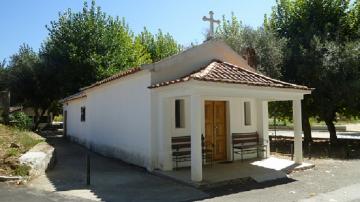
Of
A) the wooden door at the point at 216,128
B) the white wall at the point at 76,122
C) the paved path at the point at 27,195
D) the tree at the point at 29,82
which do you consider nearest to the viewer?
the paved path at the point at 27,195

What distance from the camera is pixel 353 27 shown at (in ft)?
71.3

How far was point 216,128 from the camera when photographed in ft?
45.9

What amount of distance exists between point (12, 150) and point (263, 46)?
44.7 feet

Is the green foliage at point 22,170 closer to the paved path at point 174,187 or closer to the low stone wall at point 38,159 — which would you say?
the low stone wall at point 38,159

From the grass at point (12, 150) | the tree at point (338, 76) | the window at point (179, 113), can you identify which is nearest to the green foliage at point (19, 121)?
the grass at point (12, 150)

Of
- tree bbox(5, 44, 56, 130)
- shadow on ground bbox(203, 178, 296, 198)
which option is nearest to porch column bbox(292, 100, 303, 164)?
shadow on ground bbox(203, 178, 296, 198)

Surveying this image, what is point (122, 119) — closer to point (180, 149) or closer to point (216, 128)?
point (180, 149)

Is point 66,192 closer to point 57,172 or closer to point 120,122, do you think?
point 57,172

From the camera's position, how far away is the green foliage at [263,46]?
2036 cm

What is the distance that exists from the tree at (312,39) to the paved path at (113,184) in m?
11.1

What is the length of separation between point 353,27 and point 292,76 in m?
4.62

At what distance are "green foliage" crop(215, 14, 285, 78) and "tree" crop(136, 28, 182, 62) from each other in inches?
767

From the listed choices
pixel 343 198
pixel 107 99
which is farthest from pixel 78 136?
pixel 343 198

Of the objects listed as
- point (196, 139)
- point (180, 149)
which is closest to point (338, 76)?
point (180, 149)
